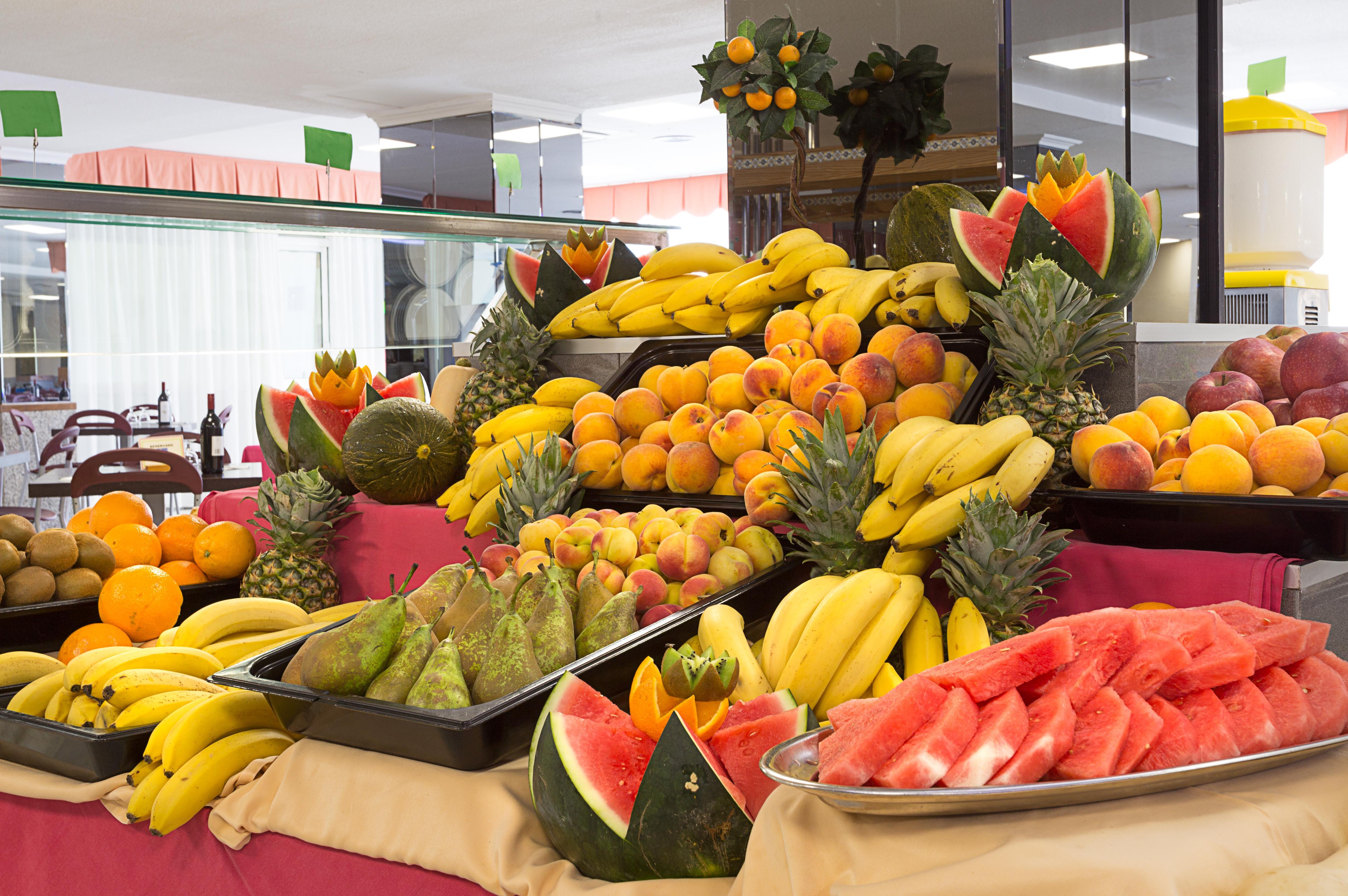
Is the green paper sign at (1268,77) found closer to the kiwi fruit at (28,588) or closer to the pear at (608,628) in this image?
the pear at (608,628)

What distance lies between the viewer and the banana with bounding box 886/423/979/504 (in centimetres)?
154

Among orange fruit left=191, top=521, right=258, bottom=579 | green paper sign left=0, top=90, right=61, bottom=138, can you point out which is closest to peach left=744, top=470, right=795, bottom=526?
orange fruit left=191, top=521, right=258, bottom=579

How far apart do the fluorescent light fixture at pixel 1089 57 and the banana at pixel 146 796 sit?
10.9 feet

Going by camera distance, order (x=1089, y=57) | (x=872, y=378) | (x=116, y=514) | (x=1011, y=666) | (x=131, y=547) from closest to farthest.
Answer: (x=1011, y=666) → (x=872, y=378) → (x=131, y=547) → (x=116, y=514) → (x=1089, y=57)

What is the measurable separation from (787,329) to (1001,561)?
2.82 ft

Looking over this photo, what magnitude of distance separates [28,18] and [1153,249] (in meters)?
6.68

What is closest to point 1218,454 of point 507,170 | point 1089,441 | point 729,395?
point 1089,441

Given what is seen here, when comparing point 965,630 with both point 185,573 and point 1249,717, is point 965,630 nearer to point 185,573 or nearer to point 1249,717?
point 1249,717

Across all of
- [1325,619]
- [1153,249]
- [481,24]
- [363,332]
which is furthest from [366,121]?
[1325,619]

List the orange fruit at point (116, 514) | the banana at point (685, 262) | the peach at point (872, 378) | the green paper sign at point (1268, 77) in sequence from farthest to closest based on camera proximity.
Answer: the green paper sign at point (1268, 77), the banana at point (685, 262), the orange fruit at point (116, 514), the peach at point (872, 378)

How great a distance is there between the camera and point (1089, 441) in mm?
1591

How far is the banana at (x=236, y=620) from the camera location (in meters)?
1.91

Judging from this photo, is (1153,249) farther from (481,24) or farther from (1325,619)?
(481,24)

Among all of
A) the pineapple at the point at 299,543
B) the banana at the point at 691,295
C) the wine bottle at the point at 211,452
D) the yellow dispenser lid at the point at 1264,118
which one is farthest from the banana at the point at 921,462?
the wine bottle at the point at 211,452
